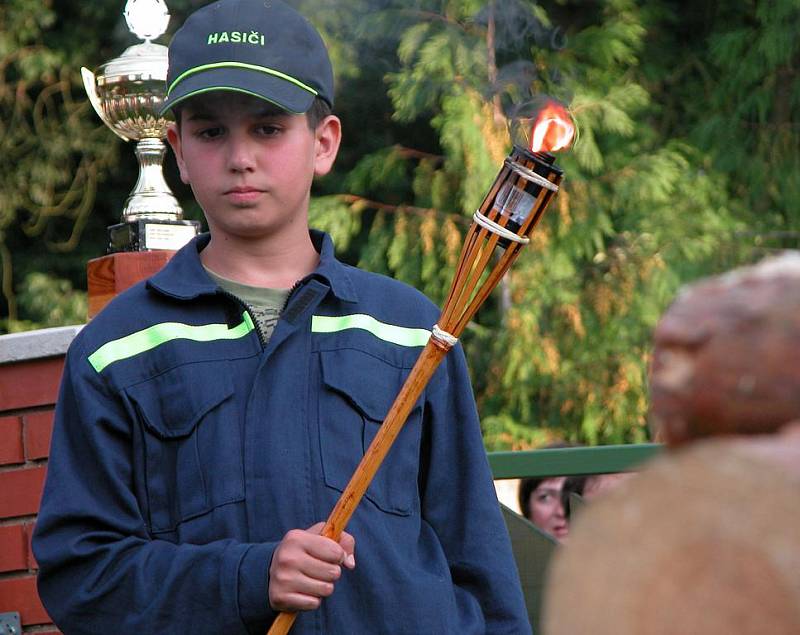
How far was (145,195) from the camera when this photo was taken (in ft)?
11.1

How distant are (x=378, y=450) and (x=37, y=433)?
138cm

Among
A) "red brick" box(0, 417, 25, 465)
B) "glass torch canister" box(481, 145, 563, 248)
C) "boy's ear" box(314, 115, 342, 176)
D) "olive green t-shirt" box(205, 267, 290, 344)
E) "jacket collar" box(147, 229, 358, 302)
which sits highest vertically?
"boy's ear" box(314, 115, 342, 176)

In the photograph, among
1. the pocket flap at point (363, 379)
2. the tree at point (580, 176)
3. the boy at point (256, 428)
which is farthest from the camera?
the tree at point (580, 176)

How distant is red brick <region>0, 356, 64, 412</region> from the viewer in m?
2.99

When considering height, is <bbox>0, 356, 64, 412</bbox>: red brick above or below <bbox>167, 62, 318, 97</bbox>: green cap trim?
below

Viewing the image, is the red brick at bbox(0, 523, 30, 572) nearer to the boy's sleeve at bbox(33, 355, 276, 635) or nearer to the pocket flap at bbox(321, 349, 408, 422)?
the boy's sleeve at bbox(33, 355, 276, 635)

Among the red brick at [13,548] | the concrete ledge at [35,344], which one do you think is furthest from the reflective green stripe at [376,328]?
the red brick at [13,548]

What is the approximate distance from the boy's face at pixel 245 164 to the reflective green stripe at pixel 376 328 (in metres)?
0.16

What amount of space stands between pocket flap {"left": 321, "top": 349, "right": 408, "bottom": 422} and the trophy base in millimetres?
1249

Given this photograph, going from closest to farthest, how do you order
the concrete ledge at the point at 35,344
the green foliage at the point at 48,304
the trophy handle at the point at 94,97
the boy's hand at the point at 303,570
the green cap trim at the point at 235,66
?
the boy's hand at the point at 303,570
the green cap trim at the point at 235,66
the concrete ledge at the point at 35,344
the trophy handle at the point at 94,97
the green foliage at the point at 48,304

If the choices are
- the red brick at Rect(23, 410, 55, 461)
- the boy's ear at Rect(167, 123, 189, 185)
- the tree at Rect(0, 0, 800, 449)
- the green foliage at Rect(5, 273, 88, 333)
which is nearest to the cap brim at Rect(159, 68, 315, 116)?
the boy's ear at Rect(167, 123, 189, 185)

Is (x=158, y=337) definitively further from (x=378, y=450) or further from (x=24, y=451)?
(x=24, y=451)

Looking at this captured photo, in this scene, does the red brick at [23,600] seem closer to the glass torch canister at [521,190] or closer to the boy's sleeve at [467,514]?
the boy's sleeve at [467,514]

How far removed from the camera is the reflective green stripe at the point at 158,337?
77.5 inches
